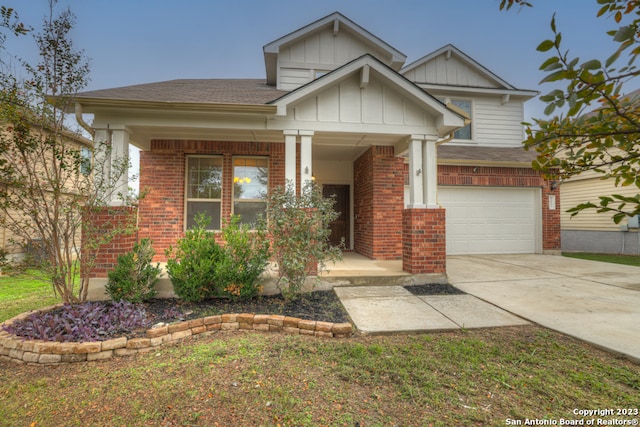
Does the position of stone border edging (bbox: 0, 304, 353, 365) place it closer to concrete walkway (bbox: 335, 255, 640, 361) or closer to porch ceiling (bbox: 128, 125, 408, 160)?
concrete walkway (bbox: 335, 255, 640, 361)

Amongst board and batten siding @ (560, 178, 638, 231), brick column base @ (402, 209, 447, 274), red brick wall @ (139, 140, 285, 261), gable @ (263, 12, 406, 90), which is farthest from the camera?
board and batten siding @ (560, 178, 638, 231)

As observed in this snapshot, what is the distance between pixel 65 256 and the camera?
358 cm

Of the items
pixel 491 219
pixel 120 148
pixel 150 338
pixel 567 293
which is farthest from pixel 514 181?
pixel 120 148

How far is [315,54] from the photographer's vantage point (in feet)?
26.3

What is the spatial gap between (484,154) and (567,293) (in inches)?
218

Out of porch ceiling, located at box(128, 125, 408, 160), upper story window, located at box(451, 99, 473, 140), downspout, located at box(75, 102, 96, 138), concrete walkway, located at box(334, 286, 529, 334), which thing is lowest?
concrete walkway, located at box(334, 286, 529, 334)

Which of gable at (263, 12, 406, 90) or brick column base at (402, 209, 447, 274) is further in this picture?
gable at (263, 12, 406, 90)

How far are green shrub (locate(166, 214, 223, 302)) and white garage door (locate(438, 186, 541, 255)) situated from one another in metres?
6.75

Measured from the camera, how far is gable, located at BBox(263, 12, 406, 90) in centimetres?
779

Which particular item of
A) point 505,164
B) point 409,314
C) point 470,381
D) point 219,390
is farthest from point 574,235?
point 219,390

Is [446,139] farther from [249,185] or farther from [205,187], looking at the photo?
[205,187]

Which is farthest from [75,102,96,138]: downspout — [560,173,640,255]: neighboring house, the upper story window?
[560,173,640,255]: neighboring house

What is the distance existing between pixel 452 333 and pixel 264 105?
408cm

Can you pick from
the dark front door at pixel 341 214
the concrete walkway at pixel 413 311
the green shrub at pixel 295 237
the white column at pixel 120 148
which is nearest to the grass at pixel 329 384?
the concrete walkway at pixel 413 311
